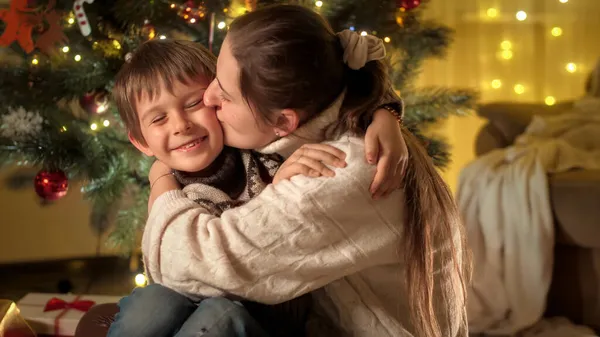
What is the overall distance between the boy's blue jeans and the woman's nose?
0.85ft

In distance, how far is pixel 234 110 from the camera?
85 centimetres

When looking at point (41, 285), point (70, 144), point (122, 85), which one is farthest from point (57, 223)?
point (122, 85)

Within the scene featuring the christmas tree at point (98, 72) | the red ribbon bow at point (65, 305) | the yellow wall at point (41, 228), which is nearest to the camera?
the christmas tree at point (98, 72)

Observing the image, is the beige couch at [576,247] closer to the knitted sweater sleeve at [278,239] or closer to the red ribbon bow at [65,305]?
the knitted sweater sleeve at [278,239]

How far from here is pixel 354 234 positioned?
2.59ft

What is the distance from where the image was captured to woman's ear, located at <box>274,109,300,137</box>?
825mm

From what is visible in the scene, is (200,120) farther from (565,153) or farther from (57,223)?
(57,223)

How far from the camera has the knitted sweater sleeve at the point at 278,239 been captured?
76 centimetres

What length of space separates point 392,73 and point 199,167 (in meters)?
0.87

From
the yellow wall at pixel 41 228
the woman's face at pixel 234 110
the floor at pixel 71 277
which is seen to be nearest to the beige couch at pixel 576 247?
the woman's face at pixel 234 110

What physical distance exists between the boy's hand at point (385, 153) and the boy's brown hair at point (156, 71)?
27 cm

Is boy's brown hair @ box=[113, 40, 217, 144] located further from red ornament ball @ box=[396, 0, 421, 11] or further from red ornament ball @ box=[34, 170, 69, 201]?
red ornament ball @ box=[396, 0, 421, 11]

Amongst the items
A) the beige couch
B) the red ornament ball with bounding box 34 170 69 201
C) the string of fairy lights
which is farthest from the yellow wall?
the string of fairy lights

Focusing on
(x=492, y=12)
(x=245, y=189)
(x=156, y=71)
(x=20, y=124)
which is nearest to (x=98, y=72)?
(x=20, y=124)
